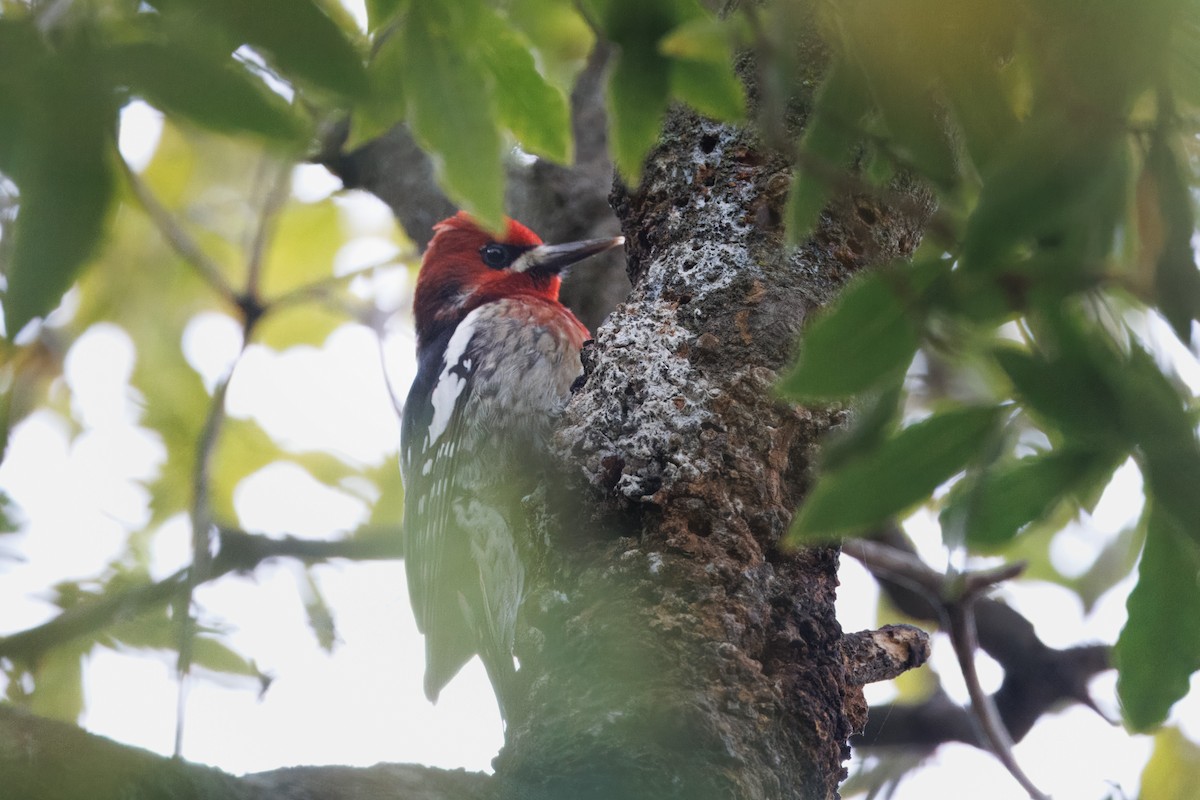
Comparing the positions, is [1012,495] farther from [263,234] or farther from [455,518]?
[455,518]

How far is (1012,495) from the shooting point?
39.7 inches

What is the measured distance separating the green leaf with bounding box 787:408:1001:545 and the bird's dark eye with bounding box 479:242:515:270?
2.86 metres

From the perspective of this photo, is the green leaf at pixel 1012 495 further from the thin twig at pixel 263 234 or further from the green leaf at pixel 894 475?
the thin twig at pixel 263 234

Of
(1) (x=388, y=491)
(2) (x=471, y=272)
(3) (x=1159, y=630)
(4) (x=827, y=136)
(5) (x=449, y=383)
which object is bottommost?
(3) (x=1159, y=630)

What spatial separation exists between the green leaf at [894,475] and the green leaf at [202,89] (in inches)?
20.0

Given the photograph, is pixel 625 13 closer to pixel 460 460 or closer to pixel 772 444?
pixel 772 444

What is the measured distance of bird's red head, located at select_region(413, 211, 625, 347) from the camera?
3.57 metres

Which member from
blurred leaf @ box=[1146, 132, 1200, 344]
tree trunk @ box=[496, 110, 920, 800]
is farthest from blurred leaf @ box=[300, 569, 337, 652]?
blurred leaf @ box=[1146, 132, 1200, 344]

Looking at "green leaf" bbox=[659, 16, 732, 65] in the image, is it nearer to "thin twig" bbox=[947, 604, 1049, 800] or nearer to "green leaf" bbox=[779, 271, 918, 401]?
"green leaf" bbox=[779, 271, 918, 401]

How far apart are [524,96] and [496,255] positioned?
2464 mm

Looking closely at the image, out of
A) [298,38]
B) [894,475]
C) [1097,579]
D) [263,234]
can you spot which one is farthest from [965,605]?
[298,38]

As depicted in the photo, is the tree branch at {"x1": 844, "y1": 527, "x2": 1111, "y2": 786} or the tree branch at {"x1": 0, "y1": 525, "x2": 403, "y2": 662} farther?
the tree branch at {"x1": 844, "y1": 527, "x2": 1111, "y2": 786}

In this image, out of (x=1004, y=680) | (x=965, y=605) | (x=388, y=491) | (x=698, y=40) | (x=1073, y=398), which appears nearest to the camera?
(x=1073, y=398)

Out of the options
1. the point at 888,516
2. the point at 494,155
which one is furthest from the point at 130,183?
the point at 888,516
